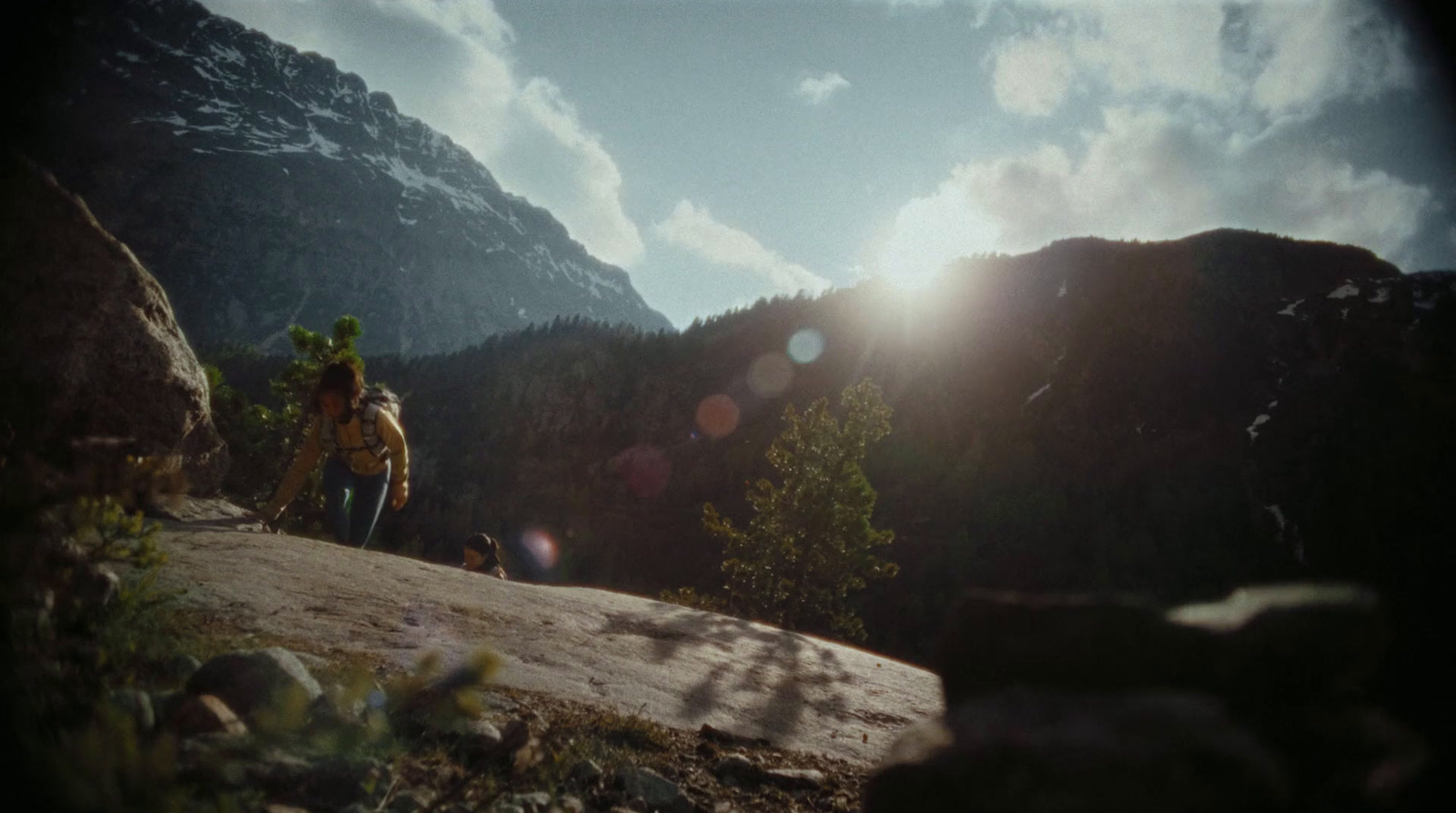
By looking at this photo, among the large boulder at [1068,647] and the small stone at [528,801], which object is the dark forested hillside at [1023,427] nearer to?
the large boulder at [1068,647]

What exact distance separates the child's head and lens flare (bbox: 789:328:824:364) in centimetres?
10198

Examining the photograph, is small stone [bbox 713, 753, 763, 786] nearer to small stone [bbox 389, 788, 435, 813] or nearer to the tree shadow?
the tree shadow

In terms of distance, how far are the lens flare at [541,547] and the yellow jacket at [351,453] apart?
286ft

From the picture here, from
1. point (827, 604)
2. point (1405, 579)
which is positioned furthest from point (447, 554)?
point (1405, 579)

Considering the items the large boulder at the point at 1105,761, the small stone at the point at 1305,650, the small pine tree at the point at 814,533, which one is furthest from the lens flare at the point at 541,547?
the small stone at the point at 1305,650

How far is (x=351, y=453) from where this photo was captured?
254 inches

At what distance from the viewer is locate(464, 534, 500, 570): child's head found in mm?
9922

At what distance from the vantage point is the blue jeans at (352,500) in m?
6.59

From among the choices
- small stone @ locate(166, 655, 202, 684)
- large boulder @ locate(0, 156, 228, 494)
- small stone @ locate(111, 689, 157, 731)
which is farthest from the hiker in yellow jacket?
small stone @ locate(111, 689, 157, 731)

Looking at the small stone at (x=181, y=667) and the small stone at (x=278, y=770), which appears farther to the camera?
the small stone at (x=181, y=667)

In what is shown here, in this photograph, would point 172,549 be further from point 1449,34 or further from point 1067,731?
point 1449,34

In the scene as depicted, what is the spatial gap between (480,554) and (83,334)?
18.4 feet

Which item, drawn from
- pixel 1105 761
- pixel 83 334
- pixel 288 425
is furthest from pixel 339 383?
pixel 288 425

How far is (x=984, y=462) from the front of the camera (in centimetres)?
8531
